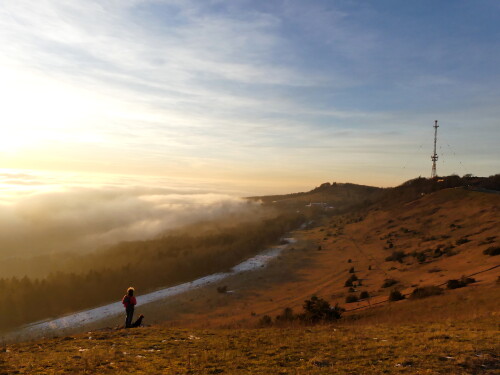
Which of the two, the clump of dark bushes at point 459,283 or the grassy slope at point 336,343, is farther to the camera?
the clump of dark bushes at point 459,283

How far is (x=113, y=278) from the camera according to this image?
6594cm

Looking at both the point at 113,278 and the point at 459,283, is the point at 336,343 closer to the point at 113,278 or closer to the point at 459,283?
the point at 459,283

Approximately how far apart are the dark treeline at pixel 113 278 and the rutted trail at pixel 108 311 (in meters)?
4.00

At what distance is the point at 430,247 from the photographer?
A: 49094mm

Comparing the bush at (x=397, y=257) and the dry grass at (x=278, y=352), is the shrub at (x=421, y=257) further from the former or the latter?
the dry grass at (x=278, y=352)

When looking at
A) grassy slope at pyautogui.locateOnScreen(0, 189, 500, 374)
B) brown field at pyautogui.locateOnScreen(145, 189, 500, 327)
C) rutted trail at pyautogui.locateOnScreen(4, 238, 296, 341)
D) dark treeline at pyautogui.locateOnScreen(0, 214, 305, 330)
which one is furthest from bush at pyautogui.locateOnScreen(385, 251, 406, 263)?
dark treeline at pyautogui.locateOnScreen(0, 214, 305, 330)

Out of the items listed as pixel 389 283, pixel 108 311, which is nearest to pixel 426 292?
pixel 389 283

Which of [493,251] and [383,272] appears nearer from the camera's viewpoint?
[493,251]

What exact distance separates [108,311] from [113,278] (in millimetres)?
15905

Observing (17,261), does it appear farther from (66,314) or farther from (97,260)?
(66,314)

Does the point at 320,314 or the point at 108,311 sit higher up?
the point at 320,314

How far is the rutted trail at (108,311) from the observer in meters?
44.1

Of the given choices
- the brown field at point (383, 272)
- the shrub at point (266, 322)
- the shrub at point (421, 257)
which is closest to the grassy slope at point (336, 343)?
the brown field at point (383, 272)

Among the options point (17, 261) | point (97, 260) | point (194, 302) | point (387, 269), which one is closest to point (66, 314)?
point (194, 302)
